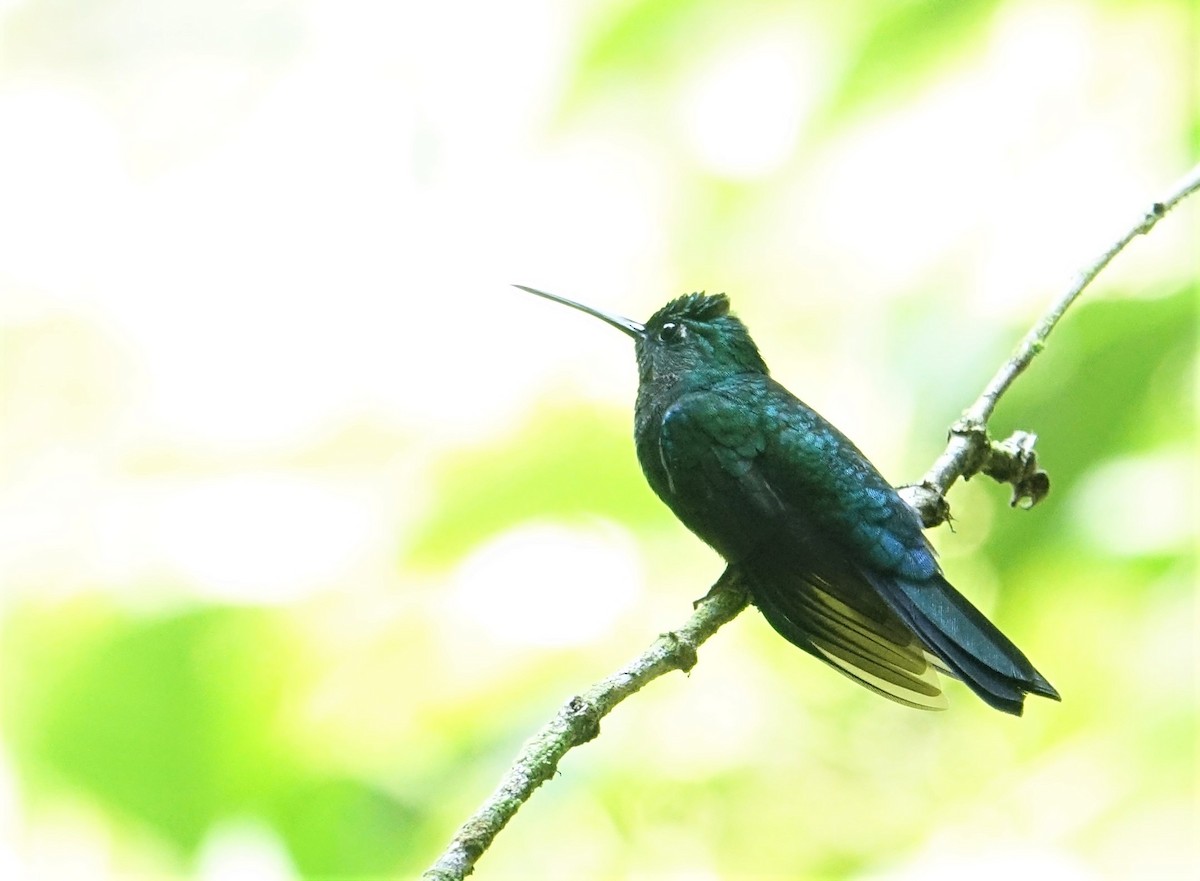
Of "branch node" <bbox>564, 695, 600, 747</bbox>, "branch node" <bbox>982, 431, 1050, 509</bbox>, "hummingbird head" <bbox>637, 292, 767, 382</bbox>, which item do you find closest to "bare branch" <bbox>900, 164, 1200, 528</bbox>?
"branch node" <bbox>982, 431, 1050, 509</bbox>

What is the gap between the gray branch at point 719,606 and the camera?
1.94 m

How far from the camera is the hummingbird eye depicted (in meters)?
3.68

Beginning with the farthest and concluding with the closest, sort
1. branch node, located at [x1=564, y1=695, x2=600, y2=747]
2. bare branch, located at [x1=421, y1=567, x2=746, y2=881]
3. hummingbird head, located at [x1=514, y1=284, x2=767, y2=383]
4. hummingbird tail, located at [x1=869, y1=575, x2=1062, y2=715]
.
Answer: hummingbird head, located at [x1=514, y1=284, x2=767, y2=383], hummingbird tail, located at [x1=869, y1=575, x2=1062, y2=715], branch node, located at [x1=564, y1=695, x2=600, y2=747], bare branch, located at [x1=421, y1=567, x2=746, y2=881]

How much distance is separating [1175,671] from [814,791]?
3.47ft

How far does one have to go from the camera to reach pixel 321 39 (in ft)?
29.0

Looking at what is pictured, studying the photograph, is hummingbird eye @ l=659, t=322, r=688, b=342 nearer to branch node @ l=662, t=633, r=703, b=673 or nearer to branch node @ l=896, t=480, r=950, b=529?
branch node @ l=896, t=480, r=950, b=529

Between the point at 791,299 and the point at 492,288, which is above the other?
the point at 492,288

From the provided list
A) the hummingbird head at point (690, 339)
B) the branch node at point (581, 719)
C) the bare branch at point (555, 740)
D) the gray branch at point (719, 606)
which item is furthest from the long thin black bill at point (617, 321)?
the branch node at point (581, 719)

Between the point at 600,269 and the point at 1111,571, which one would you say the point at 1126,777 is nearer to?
the point at 1111,571

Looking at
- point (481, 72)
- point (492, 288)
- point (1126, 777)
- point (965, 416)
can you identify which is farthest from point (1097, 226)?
point (481, 72)

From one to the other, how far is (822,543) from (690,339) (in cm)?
81

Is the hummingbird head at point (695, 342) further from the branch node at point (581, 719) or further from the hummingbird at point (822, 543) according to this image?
the branch node at point (581, 719)

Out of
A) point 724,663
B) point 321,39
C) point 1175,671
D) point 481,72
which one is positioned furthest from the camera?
point 321,39

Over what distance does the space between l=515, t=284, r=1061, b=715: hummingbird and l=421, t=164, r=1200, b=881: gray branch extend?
0.36 ft
